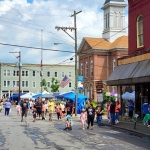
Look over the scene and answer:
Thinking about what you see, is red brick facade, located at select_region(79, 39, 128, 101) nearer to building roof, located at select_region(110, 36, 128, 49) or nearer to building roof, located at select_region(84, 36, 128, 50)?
building roof, located at select_region(84, 36, 128, 50)

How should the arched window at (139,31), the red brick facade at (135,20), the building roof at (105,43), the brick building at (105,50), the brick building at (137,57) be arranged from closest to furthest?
the brick building at (137,57) → the red brick facade at (135,20) → the arched window at (139,31) → the building roof at (105,43) → the brick building at (105,50)

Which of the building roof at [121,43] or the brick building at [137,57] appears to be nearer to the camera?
the brick building at [137,57]

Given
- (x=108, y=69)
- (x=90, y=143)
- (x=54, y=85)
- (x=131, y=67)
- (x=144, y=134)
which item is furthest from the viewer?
(x=54, y=85)

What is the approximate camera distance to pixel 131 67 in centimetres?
2300

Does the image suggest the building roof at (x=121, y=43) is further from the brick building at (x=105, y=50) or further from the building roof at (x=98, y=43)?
the building roof at (x=98, y=43)

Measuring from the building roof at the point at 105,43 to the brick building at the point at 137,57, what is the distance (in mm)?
30279

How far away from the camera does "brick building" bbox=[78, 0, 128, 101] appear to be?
188ft

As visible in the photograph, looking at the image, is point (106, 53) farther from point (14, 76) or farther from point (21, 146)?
point (21, 146)

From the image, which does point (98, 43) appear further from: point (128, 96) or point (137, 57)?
point (137, 57)

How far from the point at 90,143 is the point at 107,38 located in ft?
166

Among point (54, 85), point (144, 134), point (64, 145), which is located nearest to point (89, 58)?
point (54, 85)

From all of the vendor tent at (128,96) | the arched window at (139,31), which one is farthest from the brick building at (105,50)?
the arched window at (139,31)

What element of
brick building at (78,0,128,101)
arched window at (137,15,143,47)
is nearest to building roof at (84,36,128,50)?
brick building at (78,0,128,101)

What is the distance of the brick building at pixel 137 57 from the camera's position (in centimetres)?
2170
